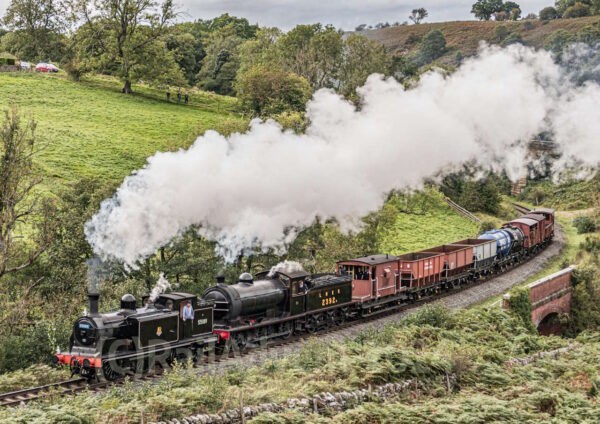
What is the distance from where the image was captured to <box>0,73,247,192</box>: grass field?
59812 millimetres

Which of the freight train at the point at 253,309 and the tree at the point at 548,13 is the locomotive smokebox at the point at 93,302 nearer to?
the freight train at the point at 253,309

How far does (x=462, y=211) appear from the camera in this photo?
69.5 m

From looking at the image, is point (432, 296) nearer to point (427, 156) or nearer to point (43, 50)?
point (427, 156)

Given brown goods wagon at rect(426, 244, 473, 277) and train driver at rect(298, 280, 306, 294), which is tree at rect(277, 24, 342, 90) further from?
train driver at rect(298, 280, 306, 294)

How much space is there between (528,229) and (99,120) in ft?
141

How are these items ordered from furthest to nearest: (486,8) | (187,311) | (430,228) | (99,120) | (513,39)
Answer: (486,8) < (513,39) < (99,120) < (430,228) < (187,311)

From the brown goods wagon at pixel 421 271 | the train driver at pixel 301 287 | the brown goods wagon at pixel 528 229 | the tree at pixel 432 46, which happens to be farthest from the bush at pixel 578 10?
the train driver at pixel 301 287

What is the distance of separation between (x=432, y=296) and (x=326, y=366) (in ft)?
63.2

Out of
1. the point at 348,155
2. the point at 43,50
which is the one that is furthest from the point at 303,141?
the point at 43,50

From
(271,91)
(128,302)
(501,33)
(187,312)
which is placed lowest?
(187,312)

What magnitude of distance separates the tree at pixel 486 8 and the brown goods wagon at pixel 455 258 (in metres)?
157

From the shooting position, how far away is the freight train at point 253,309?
23.6 m

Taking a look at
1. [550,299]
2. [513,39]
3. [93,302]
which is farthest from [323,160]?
[513,39]

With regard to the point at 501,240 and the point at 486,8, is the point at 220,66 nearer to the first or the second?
the point at 501,240
